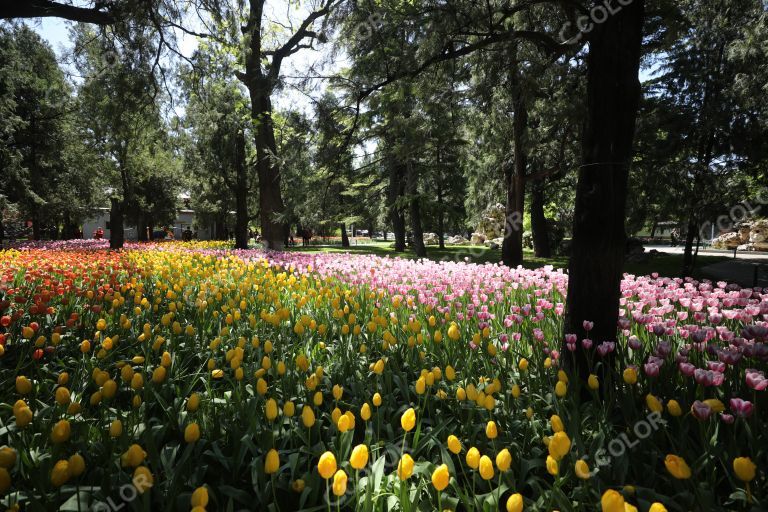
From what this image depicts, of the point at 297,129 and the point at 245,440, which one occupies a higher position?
the point at 297,129

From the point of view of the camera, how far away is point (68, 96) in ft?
72.5

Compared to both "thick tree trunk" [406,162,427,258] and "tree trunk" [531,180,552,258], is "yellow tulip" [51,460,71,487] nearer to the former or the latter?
"thick tree trunk" [406,162,427,258]

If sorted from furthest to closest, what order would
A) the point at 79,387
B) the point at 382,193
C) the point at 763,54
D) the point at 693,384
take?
the point at 382,193
the point at 763,54
the point at 79,387
the point at 693,384

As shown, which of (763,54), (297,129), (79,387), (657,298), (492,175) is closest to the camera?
(79,387)

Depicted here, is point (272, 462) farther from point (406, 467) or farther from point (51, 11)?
Answer: point (51, 11)

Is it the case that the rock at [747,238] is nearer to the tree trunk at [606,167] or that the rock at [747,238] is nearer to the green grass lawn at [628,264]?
the green grass lawn at [628,264]

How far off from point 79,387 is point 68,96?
26.8m

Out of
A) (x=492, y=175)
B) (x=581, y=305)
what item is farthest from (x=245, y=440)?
(x=492, y=175)

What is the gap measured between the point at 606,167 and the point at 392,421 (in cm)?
205

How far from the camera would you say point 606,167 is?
2541 millimetres

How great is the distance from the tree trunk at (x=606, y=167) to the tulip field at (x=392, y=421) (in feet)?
0.84

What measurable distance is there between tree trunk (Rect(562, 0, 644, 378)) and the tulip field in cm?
25

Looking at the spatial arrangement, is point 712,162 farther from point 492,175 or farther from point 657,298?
point 657,298

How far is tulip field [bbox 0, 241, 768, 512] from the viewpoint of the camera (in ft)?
4.91
